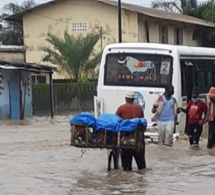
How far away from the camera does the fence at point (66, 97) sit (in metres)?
44.0

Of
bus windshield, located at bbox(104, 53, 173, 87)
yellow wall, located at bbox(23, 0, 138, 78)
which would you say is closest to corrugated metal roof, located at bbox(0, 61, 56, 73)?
bus windshield, located at bbox(104, 53, 173, 87)

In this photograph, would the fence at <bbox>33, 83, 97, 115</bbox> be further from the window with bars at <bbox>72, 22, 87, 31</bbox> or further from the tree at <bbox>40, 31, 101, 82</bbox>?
the window with bars at <bbox>72, 22, 87, 31</bbox>

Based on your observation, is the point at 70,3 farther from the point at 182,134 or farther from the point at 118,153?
the point at 118,153

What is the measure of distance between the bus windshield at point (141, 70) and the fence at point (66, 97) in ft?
76.4

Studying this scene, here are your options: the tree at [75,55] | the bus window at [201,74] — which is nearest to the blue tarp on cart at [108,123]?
the bus window at [201,74]

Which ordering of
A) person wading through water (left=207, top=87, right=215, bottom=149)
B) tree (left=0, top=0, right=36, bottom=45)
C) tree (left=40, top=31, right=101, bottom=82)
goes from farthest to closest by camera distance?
1. tree (left=0, top=0, right=36, bottom=45)
2. tree (left=40, top=31, right=101, bottom=82)
3. person wading through water (left=207, top=87, right=215, bottom=149)

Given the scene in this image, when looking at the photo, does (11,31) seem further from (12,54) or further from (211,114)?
(211,114)

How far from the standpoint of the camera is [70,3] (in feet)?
174

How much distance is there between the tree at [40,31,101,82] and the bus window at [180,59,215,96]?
2439cm

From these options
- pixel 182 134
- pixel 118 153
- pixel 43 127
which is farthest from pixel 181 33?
pixel 118 153

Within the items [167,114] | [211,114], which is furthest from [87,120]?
[211,114]

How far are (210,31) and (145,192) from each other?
156 feet

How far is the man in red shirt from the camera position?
1847 cm

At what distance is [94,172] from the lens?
1451 centimetres
